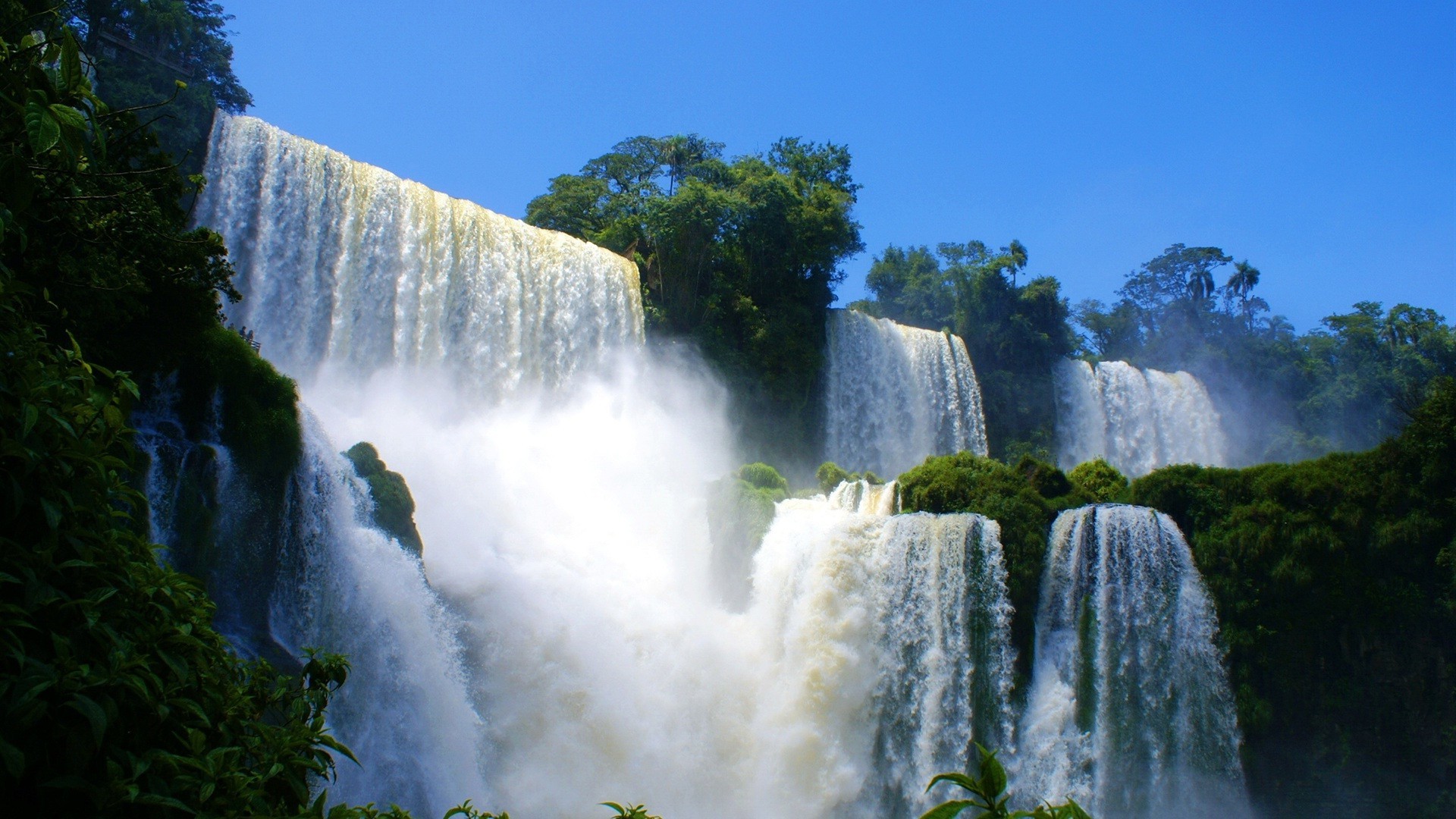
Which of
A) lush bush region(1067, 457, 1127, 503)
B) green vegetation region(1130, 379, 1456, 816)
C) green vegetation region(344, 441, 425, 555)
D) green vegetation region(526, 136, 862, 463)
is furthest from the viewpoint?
green vegetation region(526, 136, 862, 463)

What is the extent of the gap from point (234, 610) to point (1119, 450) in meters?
32.6

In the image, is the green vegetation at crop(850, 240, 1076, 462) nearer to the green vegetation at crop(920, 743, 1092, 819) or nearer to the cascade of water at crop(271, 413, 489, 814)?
the cascade of water at crop(271, 413, 489, 814)

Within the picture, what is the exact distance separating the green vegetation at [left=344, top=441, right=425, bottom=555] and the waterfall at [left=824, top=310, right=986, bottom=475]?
59.0 ft

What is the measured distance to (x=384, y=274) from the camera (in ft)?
75.2

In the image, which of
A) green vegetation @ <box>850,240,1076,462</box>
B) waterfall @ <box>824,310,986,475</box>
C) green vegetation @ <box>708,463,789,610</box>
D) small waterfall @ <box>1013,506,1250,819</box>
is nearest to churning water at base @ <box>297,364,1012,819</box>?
green vegetation @ <box>708,463,789,610</box>

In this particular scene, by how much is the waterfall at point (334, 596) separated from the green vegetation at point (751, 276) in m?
16.0

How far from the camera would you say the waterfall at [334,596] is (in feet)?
37.4

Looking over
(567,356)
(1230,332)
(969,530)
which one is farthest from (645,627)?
(1230,332)

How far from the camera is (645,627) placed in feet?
57.6

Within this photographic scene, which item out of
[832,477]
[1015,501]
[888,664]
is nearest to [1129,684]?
[1015,501]

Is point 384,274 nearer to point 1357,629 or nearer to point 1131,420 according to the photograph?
point 1357,629

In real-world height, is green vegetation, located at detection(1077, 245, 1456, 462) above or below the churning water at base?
above

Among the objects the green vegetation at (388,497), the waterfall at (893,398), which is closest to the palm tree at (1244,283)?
the waterfall at (893,398)

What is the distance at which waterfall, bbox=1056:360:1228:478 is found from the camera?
36.3 meters
